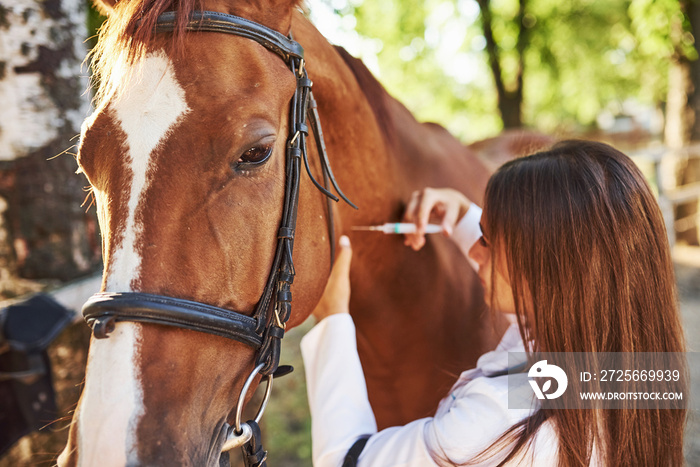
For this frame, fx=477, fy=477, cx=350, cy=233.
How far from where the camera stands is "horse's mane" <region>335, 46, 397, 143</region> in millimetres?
1900

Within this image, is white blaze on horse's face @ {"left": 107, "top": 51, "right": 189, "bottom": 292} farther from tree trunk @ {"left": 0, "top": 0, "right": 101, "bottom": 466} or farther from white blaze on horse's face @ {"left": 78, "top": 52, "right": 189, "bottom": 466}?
tree trunk @ {"left": 0, "top": 0, "right": 101, "bottom": 466}

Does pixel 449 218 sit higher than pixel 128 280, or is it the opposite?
pixel 449 218

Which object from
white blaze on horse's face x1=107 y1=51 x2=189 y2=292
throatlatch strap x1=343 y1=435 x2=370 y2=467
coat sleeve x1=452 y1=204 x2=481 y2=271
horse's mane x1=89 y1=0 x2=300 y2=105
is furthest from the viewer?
coat sleeve x1=452 y1=204 x2=481 y2=271

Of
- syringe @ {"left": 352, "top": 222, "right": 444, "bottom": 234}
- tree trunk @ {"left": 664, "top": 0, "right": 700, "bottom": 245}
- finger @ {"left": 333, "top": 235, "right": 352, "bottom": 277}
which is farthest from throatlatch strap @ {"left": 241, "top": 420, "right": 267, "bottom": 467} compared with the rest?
tree trunk @ {"left": 664, "top": 0, "right": 700, "bottom": 245}

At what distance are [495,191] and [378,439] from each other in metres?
0.87

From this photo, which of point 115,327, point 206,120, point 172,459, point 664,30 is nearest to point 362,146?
point 206,120

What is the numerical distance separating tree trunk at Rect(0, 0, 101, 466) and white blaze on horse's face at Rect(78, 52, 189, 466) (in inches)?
39.9

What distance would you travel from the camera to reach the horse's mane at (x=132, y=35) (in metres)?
1.18

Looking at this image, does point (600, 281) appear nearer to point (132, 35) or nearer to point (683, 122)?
point (132, 35)

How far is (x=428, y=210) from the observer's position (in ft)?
6.12

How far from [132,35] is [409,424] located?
133cm

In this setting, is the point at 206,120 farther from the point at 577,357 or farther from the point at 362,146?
the point at 577,357

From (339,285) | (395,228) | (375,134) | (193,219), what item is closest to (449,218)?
(395,228)

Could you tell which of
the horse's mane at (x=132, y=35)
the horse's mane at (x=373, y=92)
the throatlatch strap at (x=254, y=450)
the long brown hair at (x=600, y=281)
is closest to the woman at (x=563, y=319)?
the long brown hair at (x=600, y=281)
